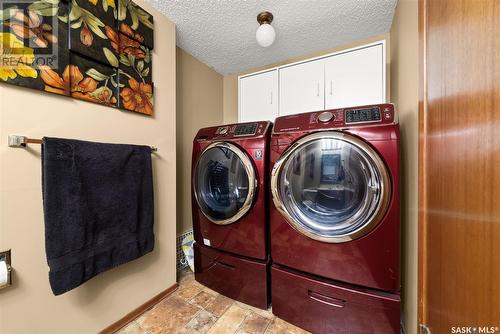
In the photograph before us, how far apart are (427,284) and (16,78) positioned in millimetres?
1768

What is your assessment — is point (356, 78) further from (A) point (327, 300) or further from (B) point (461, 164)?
(A) point (327, 300)

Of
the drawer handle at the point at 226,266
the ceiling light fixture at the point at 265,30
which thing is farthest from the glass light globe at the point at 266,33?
the drawer handle at the point at 226,266

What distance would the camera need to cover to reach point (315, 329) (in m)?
1.11

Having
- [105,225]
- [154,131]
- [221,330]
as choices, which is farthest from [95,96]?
[221,330]

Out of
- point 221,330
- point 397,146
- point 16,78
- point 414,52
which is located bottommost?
point 221,330

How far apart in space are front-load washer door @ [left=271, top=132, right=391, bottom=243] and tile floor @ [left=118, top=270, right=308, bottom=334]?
65 cm

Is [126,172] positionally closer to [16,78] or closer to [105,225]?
[105,225]

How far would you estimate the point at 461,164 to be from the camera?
465 mm

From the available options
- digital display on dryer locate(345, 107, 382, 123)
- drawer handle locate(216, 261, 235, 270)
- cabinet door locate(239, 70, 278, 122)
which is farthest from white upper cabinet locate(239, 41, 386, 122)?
drawer handle locate(216, 261, 235, 270)

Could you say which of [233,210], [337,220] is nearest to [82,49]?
[233,210]

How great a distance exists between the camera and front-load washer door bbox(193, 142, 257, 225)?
4.15ft

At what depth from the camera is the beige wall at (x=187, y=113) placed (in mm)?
1808

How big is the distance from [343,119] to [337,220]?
0.55 metres

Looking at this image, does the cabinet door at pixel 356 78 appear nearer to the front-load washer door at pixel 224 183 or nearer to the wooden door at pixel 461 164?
the wooden door at pixel 461 164
